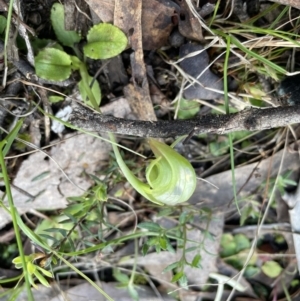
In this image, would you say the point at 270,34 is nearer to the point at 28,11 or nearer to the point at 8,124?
the point at 28,11

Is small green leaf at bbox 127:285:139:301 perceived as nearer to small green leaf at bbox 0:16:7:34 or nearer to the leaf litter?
the leaf litter

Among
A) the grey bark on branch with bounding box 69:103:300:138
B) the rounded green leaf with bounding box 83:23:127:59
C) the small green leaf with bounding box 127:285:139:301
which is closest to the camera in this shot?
the grey bark on branch with bounding box 69:103:300:138

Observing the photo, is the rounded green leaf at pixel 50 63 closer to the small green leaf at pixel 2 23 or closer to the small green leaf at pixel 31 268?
the small green leaf at pixel 2 23

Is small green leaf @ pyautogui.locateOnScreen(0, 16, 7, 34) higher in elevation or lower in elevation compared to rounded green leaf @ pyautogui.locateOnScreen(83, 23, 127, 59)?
higher

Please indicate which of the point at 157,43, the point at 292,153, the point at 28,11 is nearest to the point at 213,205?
the point at 292,153

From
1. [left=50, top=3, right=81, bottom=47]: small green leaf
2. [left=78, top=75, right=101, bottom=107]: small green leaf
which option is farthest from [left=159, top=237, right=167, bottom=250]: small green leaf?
[left=50, top=3, right=81, bottom=47]: small green leaf
